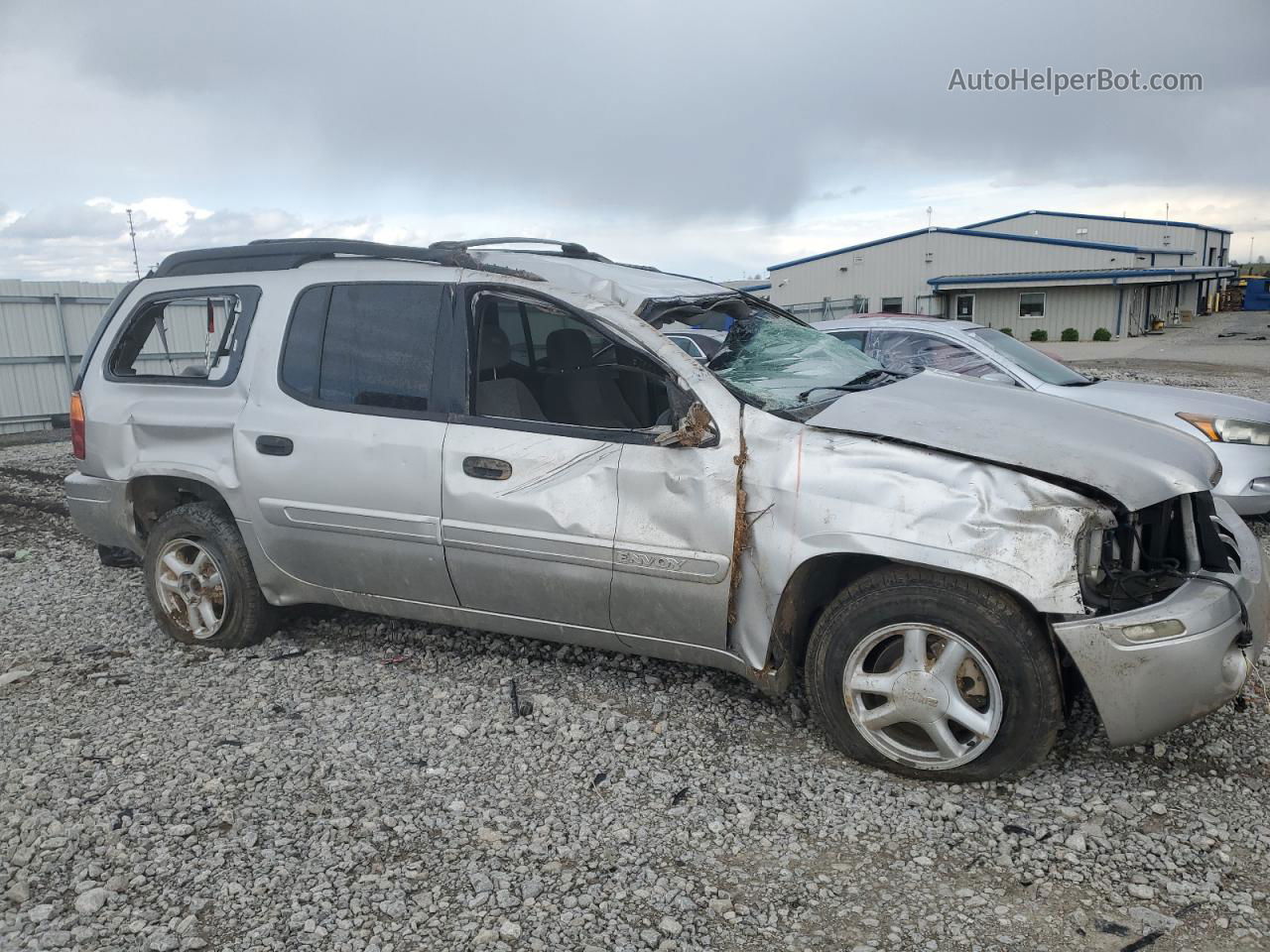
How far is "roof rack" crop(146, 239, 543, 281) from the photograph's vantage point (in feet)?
13.1

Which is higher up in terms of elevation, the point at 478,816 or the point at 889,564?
the point at 889,564

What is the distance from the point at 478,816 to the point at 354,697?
1186mm

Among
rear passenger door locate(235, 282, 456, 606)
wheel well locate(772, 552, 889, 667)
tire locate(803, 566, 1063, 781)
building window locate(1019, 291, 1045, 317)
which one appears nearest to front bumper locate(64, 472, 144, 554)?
rear passenger door locate(235, 282, 456, 606)

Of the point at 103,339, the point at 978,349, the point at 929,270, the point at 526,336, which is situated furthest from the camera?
the point at 929,270

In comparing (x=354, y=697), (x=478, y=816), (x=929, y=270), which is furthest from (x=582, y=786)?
(x=929, y=270)

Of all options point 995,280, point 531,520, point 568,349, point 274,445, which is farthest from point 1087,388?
point 995,280

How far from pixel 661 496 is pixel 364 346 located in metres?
1.56

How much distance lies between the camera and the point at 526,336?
4309 millimetres

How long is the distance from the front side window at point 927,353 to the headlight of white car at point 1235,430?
1.38m

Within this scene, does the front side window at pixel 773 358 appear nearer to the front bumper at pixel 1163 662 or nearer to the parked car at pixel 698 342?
the parked car at pixel 698 342

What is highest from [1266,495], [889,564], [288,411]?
[288,411]

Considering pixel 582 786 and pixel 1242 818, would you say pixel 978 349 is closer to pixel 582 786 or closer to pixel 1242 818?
pixel 1242 818

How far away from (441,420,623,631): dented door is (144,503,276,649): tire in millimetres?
1270

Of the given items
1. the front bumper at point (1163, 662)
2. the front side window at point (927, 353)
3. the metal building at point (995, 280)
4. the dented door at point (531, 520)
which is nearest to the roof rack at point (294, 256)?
the dented door at point (531, 520)
